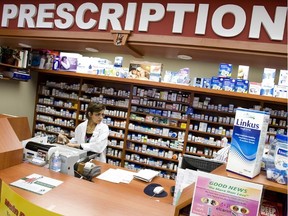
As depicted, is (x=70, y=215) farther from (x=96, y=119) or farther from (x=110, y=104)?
(x=110, y=104)

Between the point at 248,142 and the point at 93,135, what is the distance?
2720 mm

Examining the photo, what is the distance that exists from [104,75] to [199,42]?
4015 mm

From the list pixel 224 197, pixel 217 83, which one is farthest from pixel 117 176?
pixel 217 83

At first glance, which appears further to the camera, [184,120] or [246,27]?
[184,120]

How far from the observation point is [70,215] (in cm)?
147

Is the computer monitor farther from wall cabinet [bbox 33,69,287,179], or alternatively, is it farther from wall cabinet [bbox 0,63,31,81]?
wall cabinet [bbox 0,63,31,81]

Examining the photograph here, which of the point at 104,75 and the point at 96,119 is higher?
the point at 104,75

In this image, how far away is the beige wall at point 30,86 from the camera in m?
4.92

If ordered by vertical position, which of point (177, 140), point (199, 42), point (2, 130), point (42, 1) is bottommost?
point (177, 140)

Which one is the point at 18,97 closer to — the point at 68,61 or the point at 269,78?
the point at 68,61

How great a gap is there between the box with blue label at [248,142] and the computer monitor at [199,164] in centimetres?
84

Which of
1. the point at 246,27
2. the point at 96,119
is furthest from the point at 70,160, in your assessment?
the point at 246,27

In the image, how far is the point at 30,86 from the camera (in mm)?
5641

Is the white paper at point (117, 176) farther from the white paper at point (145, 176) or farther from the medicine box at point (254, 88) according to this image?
the medicine box at point (254, 88)
